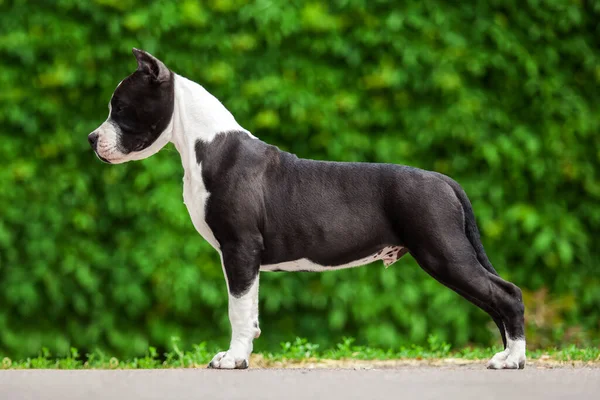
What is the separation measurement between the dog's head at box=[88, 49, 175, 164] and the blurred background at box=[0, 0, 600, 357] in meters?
2.08

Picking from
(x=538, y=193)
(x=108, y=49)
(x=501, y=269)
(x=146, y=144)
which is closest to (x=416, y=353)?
(x=501, y=269)

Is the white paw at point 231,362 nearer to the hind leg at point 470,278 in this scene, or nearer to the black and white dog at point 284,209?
the black and white dog at point 284,209

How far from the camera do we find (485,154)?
6594mm

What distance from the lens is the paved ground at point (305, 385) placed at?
12.6 ft

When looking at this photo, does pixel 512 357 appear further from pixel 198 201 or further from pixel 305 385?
pixel 198 201

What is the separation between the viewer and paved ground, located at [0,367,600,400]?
385cm

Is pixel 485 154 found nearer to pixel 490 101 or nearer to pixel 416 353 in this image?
pixel 490 101

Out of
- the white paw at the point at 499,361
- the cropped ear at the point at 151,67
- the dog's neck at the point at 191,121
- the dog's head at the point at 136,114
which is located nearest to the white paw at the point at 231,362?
the dog's neck at the point at 191,121

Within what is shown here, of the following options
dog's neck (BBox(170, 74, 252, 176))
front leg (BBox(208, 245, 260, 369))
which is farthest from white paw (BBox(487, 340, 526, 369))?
dog's neck (BBox(170, 74, 252, 176))

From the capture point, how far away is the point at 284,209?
428 cm

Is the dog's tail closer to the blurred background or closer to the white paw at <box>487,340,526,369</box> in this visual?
the white paw at <box>487,340,526,369</box>

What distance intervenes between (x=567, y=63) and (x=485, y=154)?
41.8 inches

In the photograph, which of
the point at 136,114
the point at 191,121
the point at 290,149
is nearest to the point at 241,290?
the point at 191,121

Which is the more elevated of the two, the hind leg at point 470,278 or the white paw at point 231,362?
the hind leg at point 470,278
